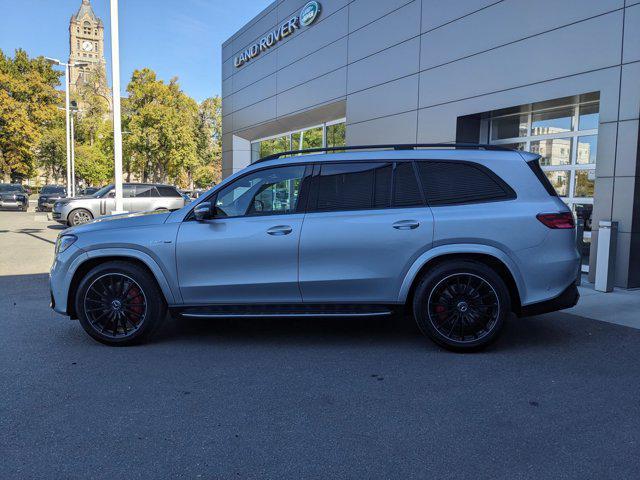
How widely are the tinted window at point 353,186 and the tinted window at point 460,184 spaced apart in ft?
1.24

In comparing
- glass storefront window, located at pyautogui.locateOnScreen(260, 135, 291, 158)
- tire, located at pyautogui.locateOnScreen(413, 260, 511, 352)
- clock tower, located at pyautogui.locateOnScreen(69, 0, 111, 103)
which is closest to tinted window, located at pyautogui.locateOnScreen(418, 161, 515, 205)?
tire, located at pyautogui.locateOnScreen(413, 260, 511, 352)

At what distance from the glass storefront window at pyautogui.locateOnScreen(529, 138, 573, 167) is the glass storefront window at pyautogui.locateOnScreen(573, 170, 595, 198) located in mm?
362

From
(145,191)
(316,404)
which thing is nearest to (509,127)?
(316,404)

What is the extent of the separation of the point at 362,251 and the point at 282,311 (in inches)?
36.6

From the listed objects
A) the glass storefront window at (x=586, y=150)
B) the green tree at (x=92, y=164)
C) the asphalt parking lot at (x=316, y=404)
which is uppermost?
the green tree at (x=92, y=164)

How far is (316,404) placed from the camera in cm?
359

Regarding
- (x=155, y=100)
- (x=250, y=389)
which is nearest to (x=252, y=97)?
(x=250, y=389)

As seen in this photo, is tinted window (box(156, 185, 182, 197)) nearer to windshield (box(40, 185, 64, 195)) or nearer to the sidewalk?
the sidewalk

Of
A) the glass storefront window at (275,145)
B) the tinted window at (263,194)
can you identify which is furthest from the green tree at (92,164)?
the tinted window at (263,194)

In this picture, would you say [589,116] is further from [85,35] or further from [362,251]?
[85,35]

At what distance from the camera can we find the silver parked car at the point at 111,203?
17188 mm

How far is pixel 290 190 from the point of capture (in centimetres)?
498

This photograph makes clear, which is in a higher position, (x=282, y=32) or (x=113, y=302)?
(x=282, y=32)

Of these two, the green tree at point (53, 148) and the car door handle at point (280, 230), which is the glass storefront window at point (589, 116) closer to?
the car door handle at point (280, 230)
